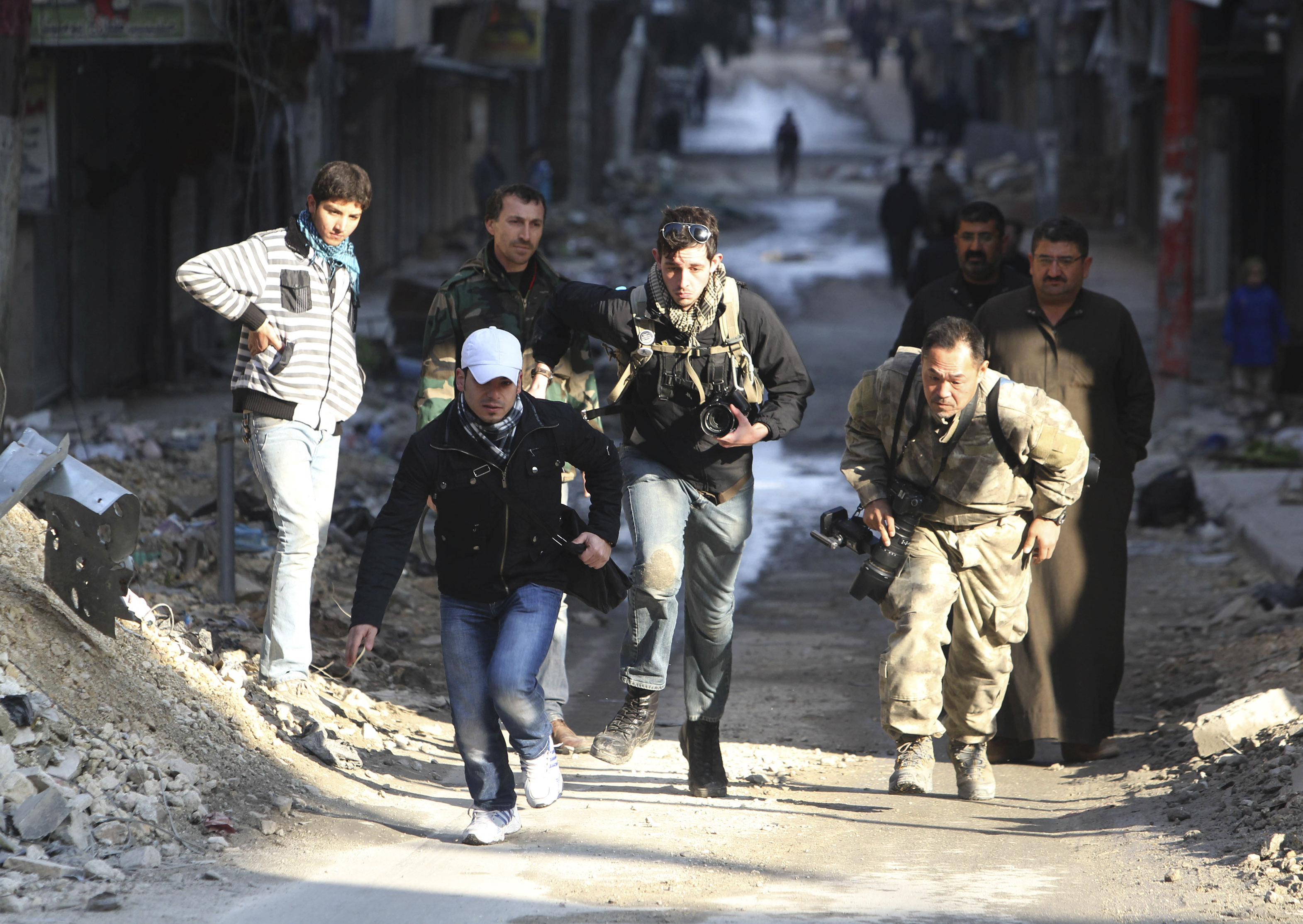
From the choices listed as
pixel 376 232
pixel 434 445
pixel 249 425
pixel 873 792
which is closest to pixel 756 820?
pixel 873 792

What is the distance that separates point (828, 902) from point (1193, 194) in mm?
12689

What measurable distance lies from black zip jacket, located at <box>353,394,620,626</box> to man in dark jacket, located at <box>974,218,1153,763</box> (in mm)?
2062

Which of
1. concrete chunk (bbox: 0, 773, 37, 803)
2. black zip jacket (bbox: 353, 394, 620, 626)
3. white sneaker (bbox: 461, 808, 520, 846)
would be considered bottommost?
white sneaker (bbox: 461, 808, 520, 846)

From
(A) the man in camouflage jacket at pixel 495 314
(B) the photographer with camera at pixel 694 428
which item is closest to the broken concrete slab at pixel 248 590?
(A) the man in camouflage jacket at pixel 495 314

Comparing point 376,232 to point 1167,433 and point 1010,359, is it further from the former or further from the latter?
point 1010,359

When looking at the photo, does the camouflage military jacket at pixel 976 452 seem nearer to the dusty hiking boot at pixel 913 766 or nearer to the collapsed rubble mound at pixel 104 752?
the dusty hiking boot at pixel 913 766

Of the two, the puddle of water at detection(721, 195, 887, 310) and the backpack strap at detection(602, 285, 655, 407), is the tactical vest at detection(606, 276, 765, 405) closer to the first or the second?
the backpack strap at detection(602, 285, 655, 407)

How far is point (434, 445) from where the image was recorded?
4652 mm

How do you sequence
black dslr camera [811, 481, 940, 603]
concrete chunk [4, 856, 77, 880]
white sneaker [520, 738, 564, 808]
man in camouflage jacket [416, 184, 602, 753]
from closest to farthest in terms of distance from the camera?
concrete chunk [4, 856, 77, 880], white sneaker [520, 738, 564, 808], black dslr camera [811, 481, 940, 603], man in camouflage jacket [416, 184, 602, 753]

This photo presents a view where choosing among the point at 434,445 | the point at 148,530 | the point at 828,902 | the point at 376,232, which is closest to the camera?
the point at 828,902

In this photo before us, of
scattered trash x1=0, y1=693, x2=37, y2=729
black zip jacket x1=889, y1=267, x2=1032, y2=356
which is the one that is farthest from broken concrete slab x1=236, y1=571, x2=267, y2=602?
black zip jacket x1=889, y1=267, x2=1032, y2=356

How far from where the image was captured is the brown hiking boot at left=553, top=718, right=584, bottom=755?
237 inches

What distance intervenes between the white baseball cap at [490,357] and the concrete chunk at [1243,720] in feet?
9.55

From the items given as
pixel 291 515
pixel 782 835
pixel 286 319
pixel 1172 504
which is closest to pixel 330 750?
pixel 291 515
